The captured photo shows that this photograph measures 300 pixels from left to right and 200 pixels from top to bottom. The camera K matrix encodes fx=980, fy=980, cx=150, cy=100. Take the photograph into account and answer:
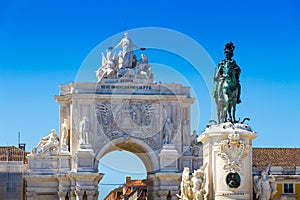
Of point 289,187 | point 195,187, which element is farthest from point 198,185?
point 289,187

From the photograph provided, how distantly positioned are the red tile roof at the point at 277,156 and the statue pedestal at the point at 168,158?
22.1 ft

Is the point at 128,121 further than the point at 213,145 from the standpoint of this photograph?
Yes

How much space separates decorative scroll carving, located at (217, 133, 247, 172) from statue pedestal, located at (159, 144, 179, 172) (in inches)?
1442

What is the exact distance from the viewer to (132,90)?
6738cm

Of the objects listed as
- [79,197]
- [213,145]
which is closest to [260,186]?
[213,145]

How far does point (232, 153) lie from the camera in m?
29.9

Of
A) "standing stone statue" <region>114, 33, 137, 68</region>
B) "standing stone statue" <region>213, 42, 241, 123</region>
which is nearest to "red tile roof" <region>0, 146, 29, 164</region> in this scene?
"standing stone statue" <region>114, 33, 137, 68</region>

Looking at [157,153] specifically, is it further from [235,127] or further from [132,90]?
[235,127]

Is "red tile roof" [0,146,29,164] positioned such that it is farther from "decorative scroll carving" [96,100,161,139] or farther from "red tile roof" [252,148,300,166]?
"red tile roof" [252,148,300,166]

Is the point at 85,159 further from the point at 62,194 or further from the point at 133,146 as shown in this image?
the point at 133,146

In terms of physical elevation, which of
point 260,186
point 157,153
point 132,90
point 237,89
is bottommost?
point 260,186

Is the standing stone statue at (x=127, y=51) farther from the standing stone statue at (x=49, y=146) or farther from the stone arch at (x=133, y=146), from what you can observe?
the standing stone statue at (x=49, y=146)

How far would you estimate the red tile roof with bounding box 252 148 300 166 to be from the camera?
7069cm

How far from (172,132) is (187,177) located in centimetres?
3588
